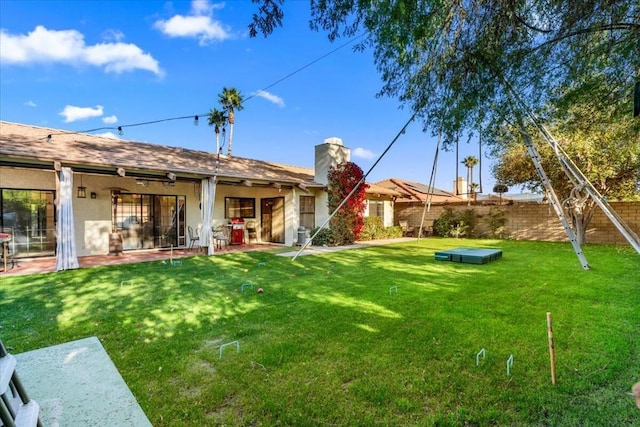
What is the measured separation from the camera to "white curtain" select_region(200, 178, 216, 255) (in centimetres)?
1105

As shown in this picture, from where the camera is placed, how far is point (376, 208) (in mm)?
19219

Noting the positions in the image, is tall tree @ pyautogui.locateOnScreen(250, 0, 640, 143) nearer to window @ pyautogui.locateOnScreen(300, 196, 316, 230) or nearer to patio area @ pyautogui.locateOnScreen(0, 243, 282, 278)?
patio area @ pyautogui.locateOnScreen(0, 243, 282, 278)

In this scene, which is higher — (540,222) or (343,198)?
(343,198)

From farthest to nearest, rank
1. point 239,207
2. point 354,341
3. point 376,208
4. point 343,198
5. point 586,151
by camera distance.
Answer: point 376,208, point 239,207, point 343,198, point 586,151, point 354,341

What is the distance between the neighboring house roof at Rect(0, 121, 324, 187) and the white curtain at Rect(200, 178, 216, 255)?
40 cm

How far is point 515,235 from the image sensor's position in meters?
16.3

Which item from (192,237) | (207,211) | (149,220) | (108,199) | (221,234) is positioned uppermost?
(108,199)

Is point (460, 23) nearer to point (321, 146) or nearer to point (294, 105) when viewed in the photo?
point (321, 146)

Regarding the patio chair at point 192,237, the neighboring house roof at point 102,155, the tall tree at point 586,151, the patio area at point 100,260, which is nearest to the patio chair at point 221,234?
the patio area at point 100,260

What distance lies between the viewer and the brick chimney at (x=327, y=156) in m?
14.5

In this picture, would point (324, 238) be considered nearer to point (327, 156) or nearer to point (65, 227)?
point (327, 156)

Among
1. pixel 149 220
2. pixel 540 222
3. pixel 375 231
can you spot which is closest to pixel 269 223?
pixel 149 220

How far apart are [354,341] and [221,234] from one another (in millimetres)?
9900

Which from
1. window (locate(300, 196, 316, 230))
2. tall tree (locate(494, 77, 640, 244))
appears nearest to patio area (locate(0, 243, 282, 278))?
window (locate(300, 196, 316, 230))
